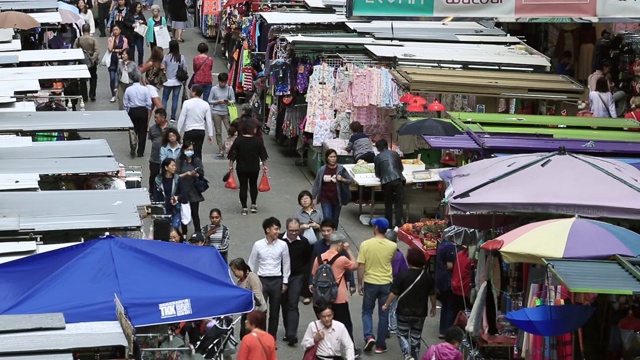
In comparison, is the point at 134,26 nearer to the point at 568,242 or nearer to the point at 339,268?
the point at 339,268

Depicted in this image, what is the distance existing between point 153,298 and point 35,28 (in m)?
15.2

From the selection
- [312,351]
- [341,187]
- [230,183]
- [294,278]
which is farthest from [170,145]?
[312,351]

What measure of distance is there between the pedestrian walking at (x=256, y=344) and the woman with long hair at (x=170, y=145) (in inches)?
264

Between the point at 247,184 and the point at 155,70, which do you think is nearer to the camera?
the point at 247,184

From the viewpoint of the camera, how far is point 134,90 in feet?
74.9

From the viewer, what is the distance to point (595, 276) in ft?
34.8

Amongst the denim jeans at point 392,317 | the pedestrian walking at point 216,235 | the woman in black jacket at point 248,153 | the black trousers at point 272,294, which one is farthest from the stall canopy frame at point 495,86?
the black trousers at point 272,294

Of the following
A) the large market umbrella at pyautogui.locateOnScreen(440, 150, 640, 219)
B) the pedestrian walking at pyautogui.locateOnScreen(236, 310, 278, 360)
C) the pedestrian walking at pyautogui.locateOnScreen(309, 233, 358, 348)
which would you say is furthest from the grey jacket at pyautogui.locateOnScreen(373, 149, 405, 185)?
the pedestrian walking at pyautogui.locateOnScreen(236, 310, 278, 360)

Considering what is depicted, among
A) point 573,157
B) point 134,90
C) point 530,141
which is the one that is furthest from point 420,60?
point 573,157

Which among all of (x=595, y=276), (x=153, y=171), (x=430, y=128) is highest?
(x=595, y=276)

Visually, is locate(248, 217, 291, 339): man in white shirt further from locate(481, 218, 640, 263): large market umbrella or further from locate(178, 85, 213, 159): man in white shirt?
locate(178, 85, 213, 159): man in white shirt

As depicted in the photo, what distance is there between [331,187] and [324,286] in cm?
415

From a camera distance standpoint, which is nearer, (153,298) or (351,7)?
(153,298)

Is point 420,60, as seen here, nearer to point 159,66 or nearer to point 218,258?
point 159,66
